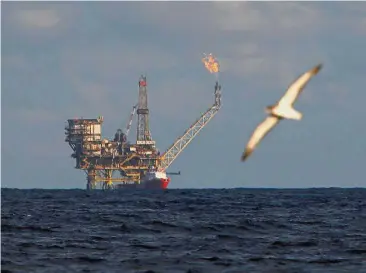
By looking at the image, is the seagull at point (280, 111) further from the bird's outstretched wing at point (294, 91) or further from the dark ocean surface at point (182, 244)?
the dark ocean surface at point (182, 244)

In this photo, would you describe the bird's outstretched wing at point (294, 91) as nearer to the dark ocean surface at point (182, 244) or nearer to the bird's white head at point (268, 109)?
the bird's white head at point (268, 109)

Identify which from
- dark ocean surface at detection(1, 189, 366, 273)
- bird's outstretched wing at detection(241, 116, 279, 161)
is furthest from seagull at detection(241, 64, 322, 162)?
dark ocean surface at detection(1, 189, 366, 273)

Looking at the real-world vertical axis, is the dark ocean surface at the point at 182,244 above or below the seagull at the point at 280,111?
below

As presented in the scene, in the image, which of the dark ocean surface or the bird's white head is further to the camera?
the dark ocean surface

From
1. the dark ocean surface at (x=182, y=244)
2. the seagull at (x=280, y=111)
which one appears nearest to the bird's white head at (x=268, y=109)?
the seagull at (x=280, y=111)

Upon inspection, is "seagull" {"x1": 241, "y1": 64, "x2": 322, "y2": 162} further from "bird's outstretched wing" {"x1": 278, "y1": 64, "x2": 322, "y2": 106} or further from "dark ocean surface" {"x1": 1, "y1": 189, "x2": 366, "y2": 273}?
"dark ocean surface" {"x1": 1, "y1": 189, "x2": 366, "y2": 273}

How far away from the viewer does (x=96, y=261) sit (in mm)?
36719

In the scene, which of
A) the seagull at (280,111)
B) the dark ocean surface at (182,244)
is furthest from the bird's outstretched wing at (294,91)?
the dark ocean surface at (182,244)

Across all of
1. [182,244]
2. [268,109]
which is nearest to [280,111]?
[268,109]

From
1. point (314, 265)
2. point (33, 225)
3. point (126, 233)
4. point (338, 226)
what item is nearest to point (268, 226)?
point (338, 226)

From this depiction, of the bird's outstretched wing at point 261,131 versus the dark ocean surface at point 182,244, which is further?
the dark ocean surface at point 182,244

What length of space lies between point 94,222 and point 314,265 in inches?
955

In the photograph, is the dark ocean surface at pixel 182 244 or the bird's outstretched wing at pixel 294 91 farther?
the dark ocean surface at pixel 182 244

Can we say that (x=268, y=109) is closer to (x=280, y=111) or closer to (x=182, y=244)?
(x=280, y=111)
